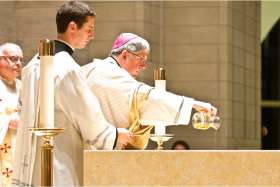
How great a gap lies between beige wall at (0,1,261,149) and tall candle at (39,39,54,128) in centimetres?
583

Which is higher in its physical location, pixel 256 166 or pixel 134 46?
pixel 134 46

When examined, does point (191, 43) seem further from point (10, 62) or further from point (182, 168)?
point (182, 168)

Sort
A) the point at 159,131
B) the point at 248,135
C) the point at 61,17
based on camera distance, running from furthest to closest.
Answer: the point at 248,135 < the point at 159,131 < the point at 61,17

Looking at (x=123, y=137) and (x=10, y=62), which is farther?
(x=10, y=62)

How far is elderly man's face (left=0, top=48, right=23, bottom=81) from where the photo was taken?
671 cm

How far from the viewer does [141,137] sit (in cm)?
468

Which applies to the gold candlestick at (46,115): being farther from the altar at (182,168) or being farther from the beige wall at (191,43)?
the beige wall at (191,43)

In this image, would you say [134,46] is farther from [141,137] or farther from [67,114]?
[67,114]

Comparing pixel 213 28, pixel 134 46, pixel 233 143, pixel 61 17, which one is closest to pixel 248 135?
pixel 233 143

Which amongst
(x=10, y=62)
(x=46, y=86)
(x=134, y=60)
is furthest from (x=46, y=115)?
(x=10, y=62)

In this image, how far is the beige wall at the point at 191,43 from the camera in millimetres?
9672

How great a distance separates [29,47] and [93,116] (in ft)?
18.0

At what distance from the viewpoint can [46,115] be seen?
363 cm

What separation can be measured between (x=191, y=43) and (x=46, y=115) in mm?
6942
